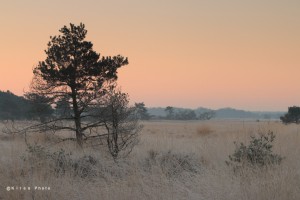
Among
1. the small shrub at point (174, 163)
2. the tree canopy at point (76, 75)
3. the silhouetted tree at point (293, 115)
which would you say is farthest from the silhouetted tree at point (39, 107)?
the silhouetted tree at point (293, 115)

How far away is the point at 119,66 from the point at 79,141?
3360 mm

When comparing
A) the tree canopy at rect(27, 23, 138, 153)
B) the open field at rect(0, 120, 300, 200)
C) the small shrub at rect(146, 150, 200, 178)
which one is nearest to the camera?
the open field at rect(0, 120, 300, 200)

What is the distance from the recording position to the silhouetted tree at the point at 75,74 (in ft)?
42.4

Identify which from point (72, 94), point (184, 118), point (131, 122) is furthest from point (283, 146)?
point (184, 118)

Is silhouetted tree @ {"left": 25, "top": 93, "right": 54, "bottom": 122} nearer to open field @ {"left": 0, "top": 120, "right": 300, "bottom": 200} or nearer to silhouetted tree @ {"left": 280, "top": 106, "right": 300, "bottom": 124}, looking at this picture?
open field @ {"left": 0, "top": 120, "right": 300, "bottom": 200}

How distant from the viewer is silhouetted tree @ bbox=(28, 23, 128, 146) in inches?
509

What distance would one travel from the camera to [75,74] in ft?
42.8

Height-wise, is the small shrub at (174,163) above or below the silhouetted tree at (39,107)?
below

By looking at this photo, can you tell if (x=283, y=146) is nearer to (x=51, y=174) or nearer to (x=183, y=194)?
(x=183, y=194)

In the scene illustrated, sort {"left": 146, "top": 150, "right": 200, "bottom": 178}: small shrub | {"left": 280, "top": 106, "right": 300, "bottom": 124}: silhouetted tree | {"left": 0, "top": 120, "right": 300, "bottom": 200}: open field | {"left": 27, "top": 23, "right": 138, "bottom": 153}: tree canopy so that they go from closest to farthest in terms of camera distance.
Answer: {"left": 0, "top": 120, "right": 300, "bottom": 200}: open field, {"left": 146, "top": 150, "right": 200, "bottom": 178}: small shrub, {"left": 27, "top": 23, "right": 138, "bottom": 153}: tree canopy, {"left": 280, "top": 106, "right": 300, "bottom": 124}: silhouetted tree

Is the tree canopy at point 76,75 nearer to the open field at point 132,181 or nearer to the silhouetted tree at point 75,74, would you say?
the silhouetted tree at point 75,74

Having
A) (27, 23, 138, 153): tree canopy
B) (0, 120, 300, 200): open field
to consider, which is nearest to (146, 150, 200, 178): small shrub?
(0, 120, 300, 200): open field

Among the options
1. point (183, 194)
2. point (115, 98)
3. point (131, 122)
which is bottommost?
point (183, 194)

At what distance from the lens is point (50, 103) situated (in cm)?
1354
